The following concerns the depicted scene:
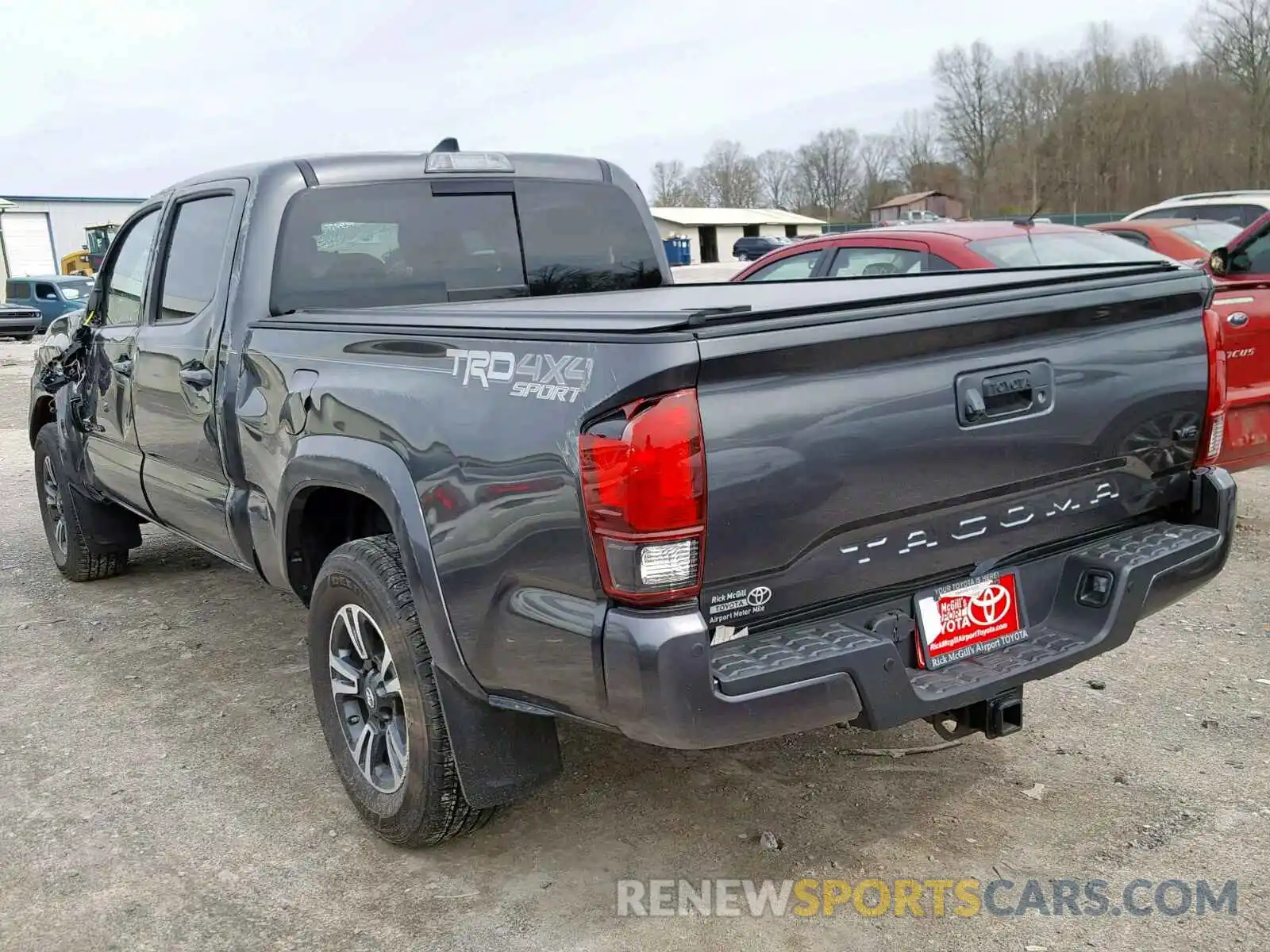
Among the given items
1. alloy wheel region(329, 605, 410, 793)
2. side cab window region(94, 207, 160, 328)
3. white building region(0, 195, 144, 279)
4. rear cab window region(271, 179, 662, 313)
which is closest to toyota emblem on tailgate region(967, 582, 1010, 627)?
alloy wheel region(329, 605, 410, 793)

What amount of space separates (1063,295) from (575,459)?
1.35 metres

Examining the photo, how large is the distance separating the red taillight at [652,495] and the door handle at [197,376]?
213 cm

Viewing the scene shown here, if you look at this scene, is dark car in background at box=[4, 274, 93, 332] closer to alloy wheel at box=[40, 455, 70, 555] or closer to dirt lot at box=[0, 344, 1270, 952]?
alloy wheel at box=[40, 455, 70, 555]

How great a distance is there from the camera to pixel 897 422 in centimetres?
257

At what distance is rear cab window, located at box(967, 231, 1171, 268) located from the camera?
6684 mm

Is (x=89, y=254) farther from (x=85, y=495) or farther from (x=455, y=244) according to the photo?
(x=455, y=244)

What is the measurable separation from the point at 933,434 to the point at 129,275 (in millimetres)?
Result: 3909

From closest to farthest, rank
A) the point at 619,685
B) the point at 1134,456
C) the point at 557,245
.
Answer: the point at 619,685, the point at 1134,456, the point at 557,245

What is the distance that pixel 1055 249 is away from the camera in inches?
277

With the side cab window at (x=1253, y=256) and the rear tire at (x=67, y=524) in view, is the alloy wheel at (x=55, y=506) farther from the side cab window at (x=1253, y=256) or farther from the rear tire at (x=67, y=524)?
the side cab window at (x=1253, y=256)

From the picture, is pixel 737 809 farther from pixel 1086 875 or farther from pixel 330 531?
pixel 330 531

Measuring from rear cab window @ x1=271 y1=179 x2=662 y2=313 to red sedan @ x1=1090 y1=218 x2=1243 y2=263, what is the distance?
203 inches

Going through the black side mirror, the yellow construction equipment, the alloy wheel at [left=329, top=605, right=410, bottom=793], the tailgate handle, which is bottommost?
the alloy wheel at [left=329, top=605, right=410, bottom=793]

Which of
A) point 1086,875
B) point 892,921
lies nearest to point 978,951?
point 892,921
